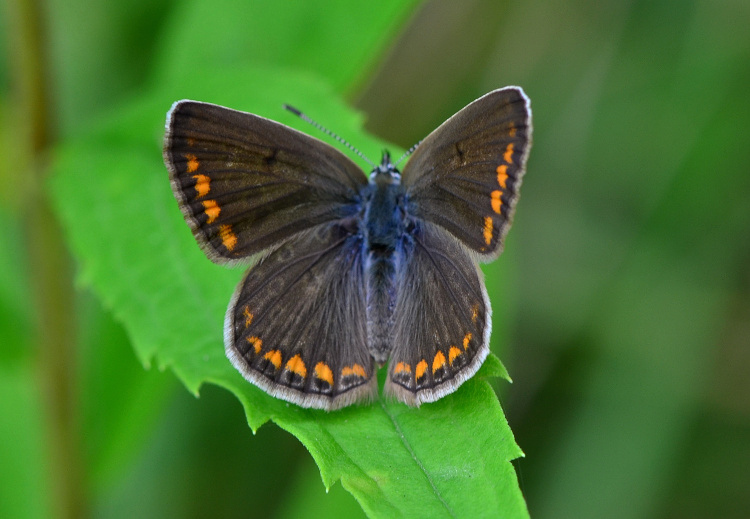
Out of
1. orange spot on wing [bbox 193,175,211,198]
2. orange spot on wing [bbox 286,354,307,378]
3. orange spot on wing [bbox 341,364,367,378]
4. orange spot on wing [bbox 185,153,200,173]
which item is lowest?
orange spot on wing [bbox 286,354,307,378]

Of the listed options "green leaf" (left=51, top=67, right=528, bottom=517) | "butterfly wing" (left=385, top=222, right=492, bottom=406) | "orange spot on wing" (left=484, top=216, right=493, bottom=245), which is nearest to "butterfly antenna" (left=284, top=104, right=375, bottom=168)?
"green leaf" (left=51, top=67, right=528, bottom=517)

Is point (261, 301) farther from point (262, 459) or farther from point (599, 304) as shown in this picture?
point (599, 304)

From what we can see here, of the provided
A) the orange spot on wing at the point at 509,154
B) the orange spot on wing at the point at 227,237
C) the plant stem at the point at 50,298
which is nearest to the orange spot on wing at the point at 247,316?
the orange spot on wing at the point at 227,237

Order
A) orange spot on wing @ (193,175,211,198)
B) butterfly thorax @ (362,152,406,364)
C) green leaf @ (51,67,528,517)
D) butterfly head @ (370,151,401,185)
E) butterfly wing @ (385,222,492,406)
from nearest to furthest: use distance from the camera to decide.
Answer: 1. green leaf @ (51,67,528,517)
2. butterfly wing @ (385,222,492,406)
3. orange spot on wing @ (193,175,211,198)
4. butterfly thorax @ (362,152,406,364)
5. butterfly head @ (370,151,401,185)

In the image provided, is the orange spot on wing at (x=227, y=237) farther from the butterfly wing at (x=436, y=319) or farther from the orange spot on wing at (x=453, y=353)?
the orange spot on wing at (x=453, y=353)

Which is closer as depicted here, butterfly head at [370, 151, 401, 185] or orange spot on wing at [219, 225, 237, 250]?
orange spot on wing at [219, 225, 237, 250]

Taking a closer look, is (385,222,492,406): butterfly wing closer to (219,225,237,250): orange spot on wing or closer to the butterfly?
the butterfly

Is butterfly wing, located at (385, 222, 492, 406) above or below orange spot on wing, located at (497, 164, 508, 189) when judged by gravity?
below
